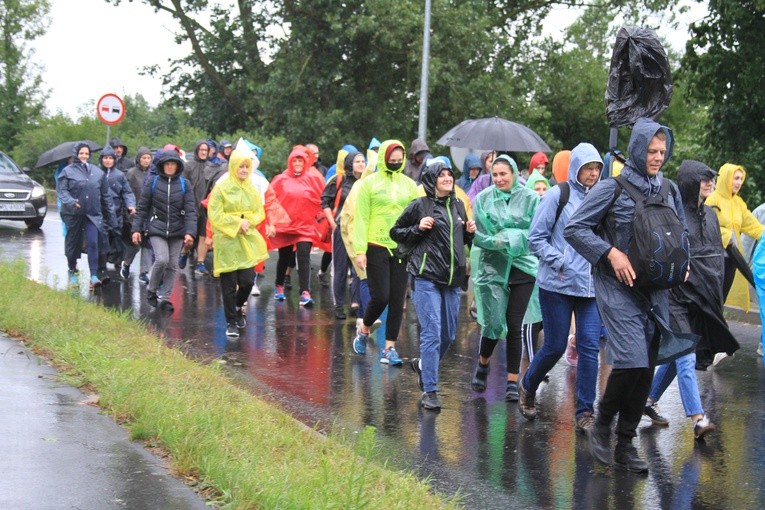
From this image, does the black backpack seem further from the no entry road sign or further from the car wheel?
the no entry road sign

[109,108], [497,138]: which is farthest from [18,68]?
[497,138]

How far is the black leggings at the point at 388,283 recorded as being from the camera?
9.89 m

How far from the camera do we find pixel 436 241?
8.34 metres

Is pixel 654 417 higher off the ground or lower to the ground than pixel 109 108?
lower

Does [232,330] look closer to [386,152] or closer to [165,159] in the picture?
[165,159]

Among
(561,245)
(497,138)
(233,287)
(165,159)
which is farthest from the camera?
(497,138)

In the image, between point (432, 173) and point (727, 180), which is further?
point (727, 180)

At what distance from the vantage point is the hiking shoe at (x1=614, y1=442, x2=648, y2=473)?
21.6 ft

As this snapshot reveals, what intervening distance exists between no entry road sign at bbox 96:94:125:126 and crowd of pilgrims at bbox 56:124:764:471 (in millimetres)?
11299

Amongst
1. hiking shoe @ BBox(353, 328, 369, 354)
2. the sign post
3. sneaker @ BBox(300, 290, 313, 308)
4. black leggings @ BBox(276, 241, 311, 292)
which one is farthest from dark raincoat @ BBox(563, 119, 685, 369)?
the sign post

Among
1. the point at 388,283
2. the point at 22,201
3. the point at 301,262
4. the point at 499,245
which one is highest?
the point at 499,245

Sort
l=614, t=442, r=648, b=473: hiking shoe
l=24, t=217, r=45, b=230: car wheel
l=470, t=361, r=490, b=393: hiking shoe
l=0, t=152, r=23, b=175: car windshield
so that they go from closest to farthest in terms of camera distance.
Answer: l=614, t=442, r=648, b=473: hiking shoe
l=470, t=361, r=490, b=393: hiking shoe
l=24, t=217, r=45, b=230: car wheel
l=0, t=152, r=23, b=175: car windshield

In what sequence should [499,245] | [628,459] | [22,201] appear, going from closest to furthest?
[628,459]
[499,245]
[22,201]

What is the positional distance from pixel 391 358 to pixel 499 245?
1.87 metres
